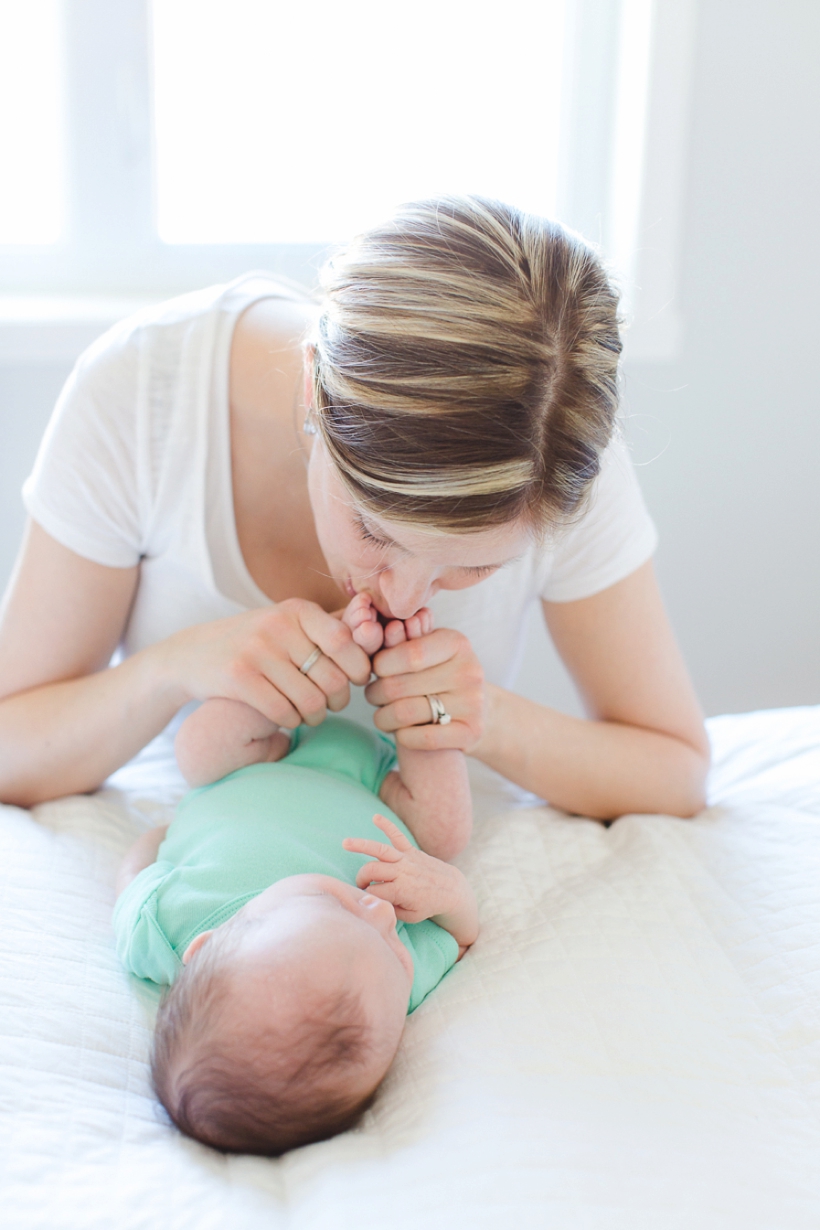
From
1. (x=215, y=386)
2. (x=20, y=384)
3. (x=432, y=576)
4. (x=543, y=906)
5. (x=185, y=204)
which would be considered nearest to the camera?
(x=432, y=576)

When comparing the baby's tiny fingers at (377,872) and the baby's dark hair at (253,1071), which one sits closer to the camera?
the baby's dark hair at (253,1071)

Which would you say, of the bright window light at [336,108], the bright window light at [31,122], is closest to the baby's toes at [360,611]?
the bright window light at [336,108]

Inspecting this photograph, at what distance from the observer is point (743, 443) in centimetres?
216

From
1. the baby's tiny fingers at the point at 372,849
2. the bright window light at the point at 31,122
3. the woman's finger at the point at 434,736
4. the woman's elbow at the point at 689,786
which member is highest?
the bright window light at the point at 31,122

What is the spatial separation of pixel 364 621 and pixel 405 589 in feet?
0.29

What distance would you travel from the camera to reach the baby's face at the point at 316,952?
0.74 metres

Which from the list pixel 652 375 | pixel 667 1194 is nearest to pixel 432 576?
pixel 667 1194

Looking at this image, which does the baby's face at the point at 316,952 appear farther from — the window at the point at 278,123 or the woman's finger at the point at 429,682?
the window at the point at 278,123

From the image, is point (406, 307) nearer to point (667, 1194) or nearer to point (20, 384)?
point (667, 1194)

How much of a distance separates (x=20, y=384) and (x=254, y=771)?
3.51 ft

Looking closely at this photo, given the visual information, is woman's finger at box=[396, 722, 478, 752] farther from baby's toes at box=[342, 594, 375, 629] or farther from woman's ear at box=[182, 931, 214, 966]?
woman's ear at box=[182, 931, 214, 966]

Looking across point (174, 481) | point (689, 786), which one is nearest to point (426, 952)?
point (689, 786)

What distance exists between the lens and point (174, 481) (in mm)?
1132

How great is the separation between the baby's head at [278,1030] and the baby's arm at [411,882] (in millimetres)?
66
